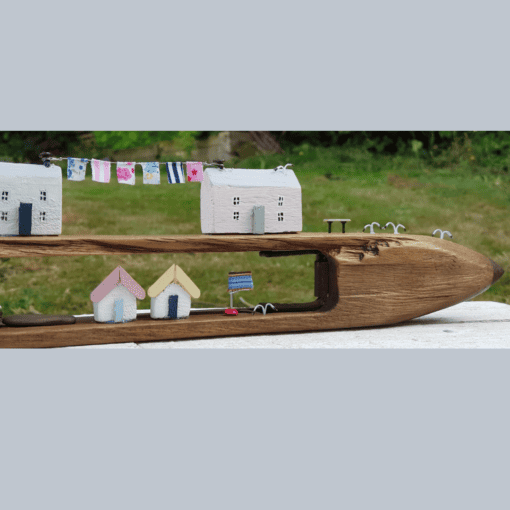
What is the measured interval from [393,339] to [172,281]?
1.41 m

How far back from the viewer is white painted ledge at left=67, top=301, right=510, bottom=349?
138 inches

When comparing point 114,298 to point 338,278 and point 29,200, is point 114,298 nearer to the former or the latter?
point 29,200

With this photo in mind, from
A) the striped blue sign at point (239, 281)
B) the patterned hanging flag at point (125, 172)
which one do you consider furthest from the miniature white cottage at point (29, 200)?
the striped blue sign at point (239, 281)

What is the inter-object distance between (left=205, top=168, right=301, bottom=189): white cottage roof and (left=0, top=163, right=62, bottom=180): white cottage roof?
931 millimetres

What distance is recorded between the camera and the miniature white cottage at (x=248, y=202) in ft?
12.4

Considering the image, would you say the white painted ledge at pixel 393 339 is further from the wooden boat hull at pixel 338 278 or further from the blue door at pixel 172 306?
the blue door at pixel 172 306

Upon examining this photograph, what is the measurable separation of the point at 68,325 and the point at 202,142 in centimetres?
269

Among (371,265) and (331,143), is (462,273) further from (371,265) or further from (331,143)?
(331,143)

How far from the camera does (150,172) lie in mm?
3834

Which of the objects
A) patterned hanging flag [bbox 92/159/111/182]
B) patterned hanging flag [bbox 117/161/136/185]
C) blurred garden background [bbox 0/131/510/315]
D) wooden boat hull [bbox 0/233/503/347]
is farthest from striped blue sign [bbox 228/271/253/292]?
blurred garden background [bbox 0/131/510/315]

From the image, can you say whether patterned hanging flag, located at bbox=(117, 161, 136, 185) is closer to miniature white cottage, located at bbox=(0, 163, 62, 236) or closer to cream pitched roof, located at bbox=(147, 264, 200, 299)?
miniature white cottage, located at bbox=(0, 163, 62, 236)

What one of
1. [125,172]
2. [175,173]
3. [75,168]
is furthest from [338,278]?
[75,168]

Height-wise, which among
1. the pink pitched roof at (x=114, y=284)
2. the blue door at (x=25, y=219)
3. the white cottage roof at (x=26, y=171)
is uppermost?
the white cottage roof at (x=26, y=171)

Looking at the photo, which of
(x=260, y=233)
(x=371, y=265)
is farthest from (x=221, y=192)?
(x=371, y=265)
